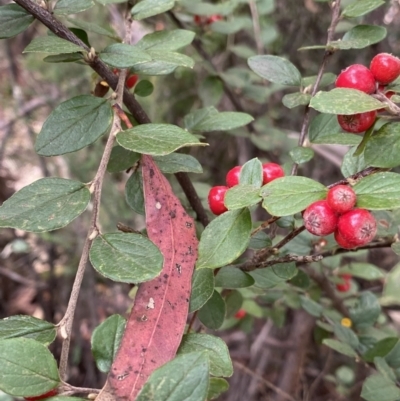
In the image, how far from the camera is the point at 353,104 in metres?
0.60

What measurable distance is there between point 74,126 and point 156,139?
0.57 ft

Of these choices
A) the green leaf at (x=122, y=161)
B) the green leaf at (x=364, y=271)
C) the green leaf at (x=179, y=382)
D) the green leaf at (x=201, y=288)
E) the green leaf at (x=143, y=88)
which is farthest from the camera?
the green leaf at (x=364, y=271)

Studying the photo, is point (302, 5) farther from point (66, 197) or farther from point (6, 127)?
point (66, 197)

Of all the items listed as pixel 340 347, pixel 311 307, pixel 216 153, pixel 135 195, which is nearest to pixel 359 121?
pixel 135 195

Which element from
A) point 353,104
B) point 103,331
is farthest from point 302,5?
point 103,331

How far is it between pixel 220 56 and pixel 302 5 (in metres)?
0.47

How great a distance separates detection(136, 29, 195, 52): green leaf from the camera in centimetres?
88

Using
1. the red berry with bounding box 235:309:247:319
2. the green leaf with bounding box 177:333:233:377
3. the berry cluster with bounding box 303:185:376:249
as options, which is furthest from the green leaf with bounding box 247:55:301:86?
the red berry with bounding box 235:309:247:319

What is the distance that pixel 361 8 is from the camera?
2.85 feet

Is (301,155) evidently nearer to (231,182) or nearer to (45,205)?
(231,182)

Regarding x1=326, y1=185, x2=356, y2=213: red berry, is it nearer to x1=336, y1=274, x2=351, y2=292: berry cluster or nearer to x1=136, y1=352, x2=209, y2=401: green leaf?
x1=136, y1=352, x2=209, y2=401: green leaf

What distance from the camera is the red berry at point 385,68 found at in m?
0.67

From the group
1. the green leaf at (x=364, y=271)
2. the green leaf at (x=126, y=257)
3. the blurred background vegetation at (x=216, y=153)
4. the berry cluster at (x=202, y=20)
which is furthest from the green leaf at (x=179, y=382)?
the berry cluster at (x=202, y=20)

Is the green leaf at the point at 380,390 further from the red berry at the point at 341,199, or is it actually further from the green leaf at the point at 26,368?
the green leaf at the point at 26,368
